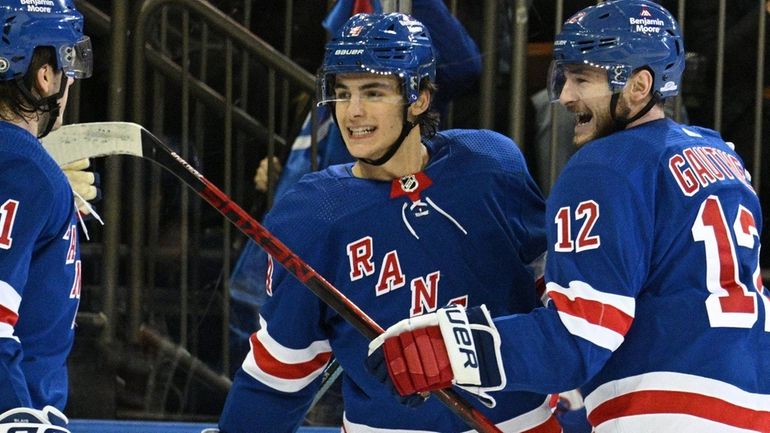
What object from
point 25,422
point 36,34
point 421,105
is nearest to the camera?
point 25,422

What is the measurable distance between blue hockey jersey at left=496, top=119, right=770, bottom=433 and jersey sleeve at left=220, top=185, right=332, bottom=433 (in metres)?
0.50

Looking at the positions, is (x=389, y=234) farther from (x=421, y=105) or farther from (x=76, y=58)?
(x=76, y=58)

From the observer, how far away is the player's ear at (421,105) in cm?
274

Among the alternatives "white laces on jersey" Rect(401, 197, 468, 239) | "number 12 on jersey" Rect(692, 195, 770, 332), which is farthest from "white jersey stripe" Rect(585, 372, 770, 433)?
"white laces on jersey" Rect(401, 197, 468, 239)

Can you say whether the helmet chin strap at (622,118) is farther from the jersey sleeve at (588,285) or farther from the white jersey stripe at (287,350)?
the white jersey stripe at (287,350)

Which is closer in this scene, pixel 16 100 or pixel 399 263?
pixel 16 100

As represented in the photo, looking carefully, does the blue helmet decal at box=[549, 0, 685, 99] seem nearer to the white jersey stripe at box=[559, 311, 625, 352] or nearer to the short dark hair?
the white jersey stripe at box=[559, 311, 625, 352]

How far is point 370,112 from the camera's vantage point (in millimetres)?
2705

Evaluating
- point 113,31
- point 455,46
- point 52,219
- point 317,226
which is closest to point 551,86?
point 317,226

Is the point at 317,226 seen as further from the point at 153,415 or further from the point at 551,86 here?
the point at 153,415

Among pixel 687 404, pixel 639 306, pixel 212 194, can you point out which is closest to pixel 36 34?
pixel 212 194

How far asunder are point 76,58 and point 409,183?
0.62 m

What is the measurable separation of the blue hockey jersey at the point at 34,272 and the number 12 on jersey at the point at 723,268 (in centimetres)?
101

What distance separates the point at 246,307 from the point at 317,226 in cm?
133
